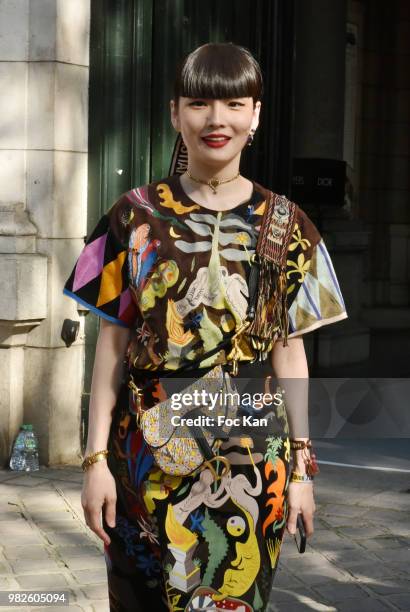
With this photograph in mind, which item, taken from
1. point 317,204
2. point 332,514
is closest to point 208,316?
point 332,514

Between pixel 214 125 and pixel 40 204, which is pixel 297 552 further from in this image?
pixel 214 125

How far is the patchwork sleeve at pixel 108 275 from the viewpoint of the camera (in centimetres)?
311

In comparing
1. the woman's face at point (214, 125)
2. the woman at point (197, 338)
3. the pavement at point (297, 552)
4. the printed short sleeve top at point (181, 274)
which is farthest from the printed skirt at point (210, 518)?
the pavement at point (297, 552)

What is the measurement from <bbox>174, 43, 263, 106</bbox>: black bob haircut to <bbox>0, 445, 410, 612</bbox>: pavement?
8.74 ft

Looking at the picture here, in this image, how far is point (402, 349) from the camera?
15.2 meters

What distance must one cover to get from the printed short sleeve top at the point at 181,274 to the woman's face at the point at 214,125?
0.13m

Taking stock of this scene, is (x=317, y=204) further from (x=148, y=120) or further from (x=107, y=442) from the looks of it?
(x=107, y=442)

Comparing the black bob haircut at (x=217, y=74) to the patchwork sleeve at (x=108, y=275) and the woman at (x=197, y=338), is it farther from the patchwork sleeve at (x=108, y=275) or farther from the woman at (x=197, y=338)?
the patchwork sleeve at (x=108, y=275)

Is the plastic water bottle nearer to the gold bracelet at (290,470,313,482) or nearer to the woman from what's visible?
the woman

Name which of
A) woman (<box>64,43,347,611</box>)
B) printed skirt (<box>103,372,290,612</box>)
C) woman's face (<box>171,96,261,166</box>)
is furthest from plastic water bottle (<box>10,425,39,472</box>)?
woman's face (<box>171,96,261,166</box>)

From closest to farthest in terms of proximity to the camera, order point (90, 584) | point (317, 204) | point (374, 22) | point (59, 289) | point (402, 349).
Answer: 1. point (90, 584)
2. point (59, 289)
3. point (317, 204)
4. point (402, 349)
5. point (374, 22)

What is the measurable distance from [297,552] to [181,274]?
3178 millimetres

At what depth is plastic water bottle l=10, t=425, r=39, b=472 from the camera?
7.50m

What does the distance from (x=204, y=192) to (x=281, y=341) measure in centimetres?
43
